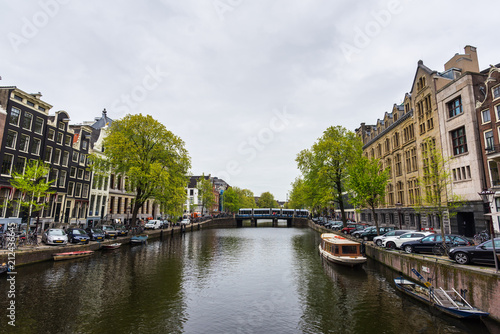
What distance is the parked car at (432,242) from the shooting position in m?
22.6

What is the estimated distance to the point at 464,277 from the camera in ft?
50.2

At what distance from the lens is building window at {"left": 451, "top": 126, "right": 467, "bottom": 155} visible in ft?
119

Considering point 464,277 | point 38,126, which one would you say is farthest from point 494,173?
point 38,126

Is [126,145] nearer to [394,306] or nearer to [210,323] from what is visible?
[210,323]

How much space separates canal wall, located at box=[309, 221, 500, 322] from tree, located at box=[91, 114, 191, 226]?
33.3 metres

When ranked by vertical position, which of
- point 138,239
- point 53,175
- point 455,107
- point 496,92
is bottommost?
point 138,239

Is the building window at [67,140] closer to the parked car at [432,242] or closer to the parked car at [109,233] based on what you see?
the parked car at [109,233]

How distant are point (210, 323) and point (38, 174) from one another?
2843 cm

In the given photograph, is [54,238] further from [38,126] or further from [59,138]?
[59,138]

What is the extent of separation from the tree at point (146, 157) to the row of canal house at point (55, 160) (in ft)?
12.8

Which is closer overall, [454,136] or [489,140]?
[489,140]

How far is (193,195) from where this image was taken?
12862 cm

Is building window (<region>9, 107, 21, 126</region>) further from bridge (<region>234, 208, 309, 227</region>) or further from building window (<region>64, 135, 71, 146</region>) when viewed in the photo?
bridge (<region>234, 208, 309, 227</region>)

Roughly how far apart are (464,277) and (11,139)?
160 feet
